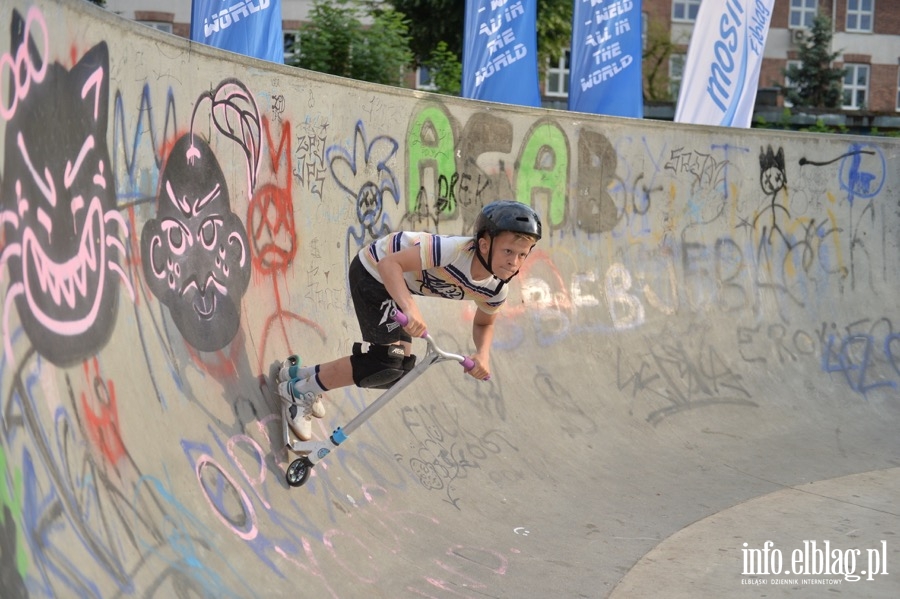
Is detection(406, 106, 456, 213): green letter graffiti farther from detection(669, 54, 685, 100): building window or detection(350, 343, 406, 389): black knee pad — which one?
detection(669, 54, 685, 100): building window

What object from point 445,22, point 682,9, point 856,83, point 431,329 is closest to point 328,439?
point 431,329

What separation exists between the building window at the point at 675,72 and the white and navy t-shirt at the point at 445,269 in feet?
131

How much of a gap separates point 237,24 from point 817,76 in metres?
36.3

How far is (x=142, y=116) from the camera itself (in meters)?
5.14

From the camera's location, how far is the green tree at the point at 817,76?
40.7 meters

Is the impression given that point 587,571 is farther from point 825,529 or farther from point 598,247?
point 598,247

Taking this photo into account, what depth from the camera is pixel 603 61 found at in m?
13.5

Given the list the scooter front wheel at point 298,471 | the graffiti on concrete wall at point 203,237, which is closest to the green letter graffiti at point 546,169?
the graffiti on concrete wall at point 203,237

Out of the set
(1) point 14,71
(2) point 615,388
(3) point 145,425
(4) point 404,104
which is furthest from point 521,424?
(1) point 14,71

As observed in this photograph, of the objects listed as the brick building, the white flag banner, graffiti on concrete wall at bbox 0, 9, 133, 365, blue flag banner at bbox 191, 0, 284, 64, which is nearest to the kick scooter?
graffiti on concrete wall at bbox 0, 9, 133, 365

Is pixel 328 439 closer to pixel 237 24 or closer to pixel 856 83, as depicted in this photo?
pixel 237 24

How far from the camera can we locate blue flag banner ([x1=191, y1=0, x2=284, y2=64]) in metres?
9.78

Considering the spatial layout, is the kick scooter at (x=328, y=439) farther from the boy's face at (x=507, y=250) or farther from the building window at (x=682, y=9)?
the building window at (x=682, y=9)

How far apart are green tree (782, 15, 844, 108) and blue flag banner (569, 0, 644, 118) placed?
97.1ft
